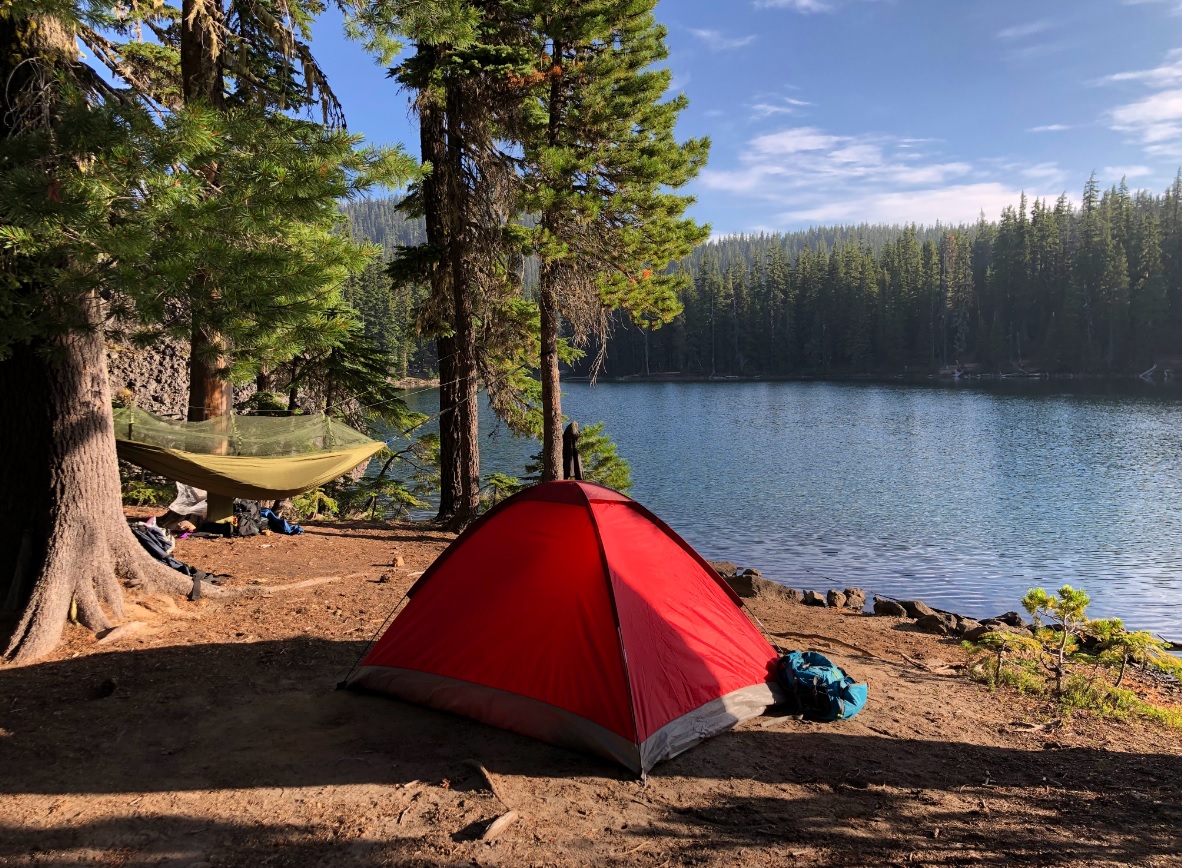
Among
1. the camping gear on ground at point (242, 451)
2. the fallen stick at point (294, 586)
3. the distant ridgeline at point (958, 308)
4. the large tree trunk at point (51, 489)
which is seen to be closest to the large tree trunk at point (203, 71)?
the camping gear on ground at point (242, 451)

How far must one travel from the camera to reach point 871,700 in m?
5.12

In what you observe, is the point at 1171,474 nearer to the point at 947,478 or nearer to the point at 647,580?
the point at 947,478

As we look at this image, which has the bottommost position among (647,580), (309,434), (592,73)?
(647,580)

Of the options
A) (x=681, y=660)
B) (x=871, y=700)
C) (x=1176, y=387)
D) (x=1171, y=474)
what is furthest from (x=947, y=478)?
(x=1176, y=387)

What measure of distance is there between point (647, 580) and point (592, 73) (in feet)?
25.3

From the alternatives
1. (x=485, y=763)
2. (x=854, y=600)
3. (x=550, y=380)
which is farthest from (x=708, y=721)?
(x=550, y=380)

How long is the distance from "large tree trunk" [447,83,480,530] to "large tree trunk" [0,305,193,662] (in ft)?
18.1

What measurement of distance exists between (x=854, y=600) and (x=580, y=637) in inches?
276

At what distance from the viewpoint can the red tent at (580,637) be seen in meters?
4.04

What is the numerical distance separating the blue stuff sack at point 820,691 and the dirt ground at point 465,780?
107 millimetres

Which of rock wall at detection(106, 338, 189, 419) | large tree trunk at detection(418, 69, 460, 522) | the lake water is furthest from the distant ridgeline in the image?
large tree trunk at detection(418, 69, 460, 522)

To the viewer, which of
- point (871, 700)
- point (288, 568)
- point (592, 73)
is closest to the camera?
point (871, 700)

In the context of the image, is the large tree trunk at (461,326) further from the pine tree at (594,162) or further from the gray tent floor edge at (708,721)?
the gray tent floor edge at (708,721)

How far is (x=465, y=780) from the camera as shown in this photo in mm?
3693
